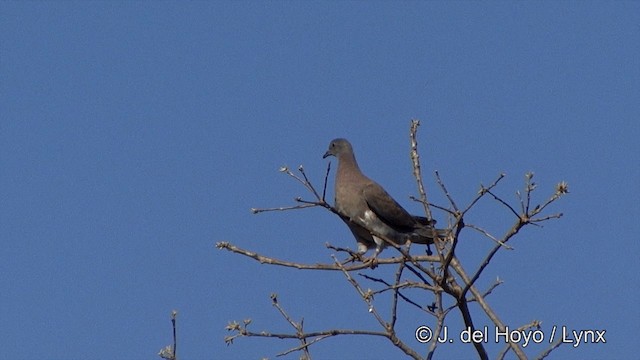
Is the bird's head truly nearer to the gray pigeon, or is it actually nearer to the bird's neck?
the bird's neck

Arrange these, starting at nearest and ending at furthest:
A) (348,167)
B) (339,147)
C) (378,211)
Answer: (378,211), (348,167), (339,147)

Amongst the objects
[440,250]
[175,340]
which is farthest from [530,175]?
[175,340]

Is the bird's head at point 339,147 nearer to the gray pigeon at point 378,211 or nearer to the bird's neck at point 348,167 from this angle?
the bird's neck at point 348,167

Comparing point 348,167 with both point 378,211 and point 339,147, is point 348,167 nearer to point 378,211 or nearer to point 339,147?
point 339,147

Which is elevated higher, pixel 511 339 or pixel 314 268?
pixel 314 268

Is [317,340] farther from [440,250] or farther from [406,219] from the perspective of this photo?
[406,219]

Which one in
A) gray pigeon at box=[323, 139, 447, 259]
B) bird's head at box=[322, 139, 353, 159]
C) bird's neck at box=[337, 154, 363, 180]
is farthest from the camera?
bird's head at box=[322, 139, 353, 159]

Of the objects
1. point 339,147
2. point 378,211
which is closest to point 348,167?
point 339,147

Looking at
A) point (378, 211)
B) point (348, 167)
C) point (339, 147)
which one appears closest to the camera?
point (378, 211)

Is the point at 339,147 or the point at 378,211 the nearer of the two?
the point at 378,211

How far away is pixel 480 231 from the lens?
4535 mm

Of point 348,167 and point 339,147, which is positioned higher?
point 339,147

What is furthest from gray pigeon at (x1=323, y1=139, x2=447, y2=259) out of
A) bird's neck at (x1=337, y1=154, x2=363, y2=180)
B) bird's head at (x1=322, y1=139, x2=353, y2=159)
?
bird's head at (x1=322, y1=139, x2=353, y2=159)

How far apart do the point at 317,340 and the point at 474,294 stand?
778mm
